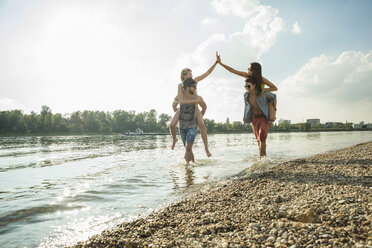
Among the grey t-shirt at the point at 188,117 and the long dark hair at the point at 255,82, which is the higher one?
the long dark hair at the point at 255,82

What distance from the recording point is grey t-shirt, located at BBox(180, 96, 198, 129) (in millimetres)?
8133

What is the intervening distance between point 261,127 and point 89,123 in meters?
122

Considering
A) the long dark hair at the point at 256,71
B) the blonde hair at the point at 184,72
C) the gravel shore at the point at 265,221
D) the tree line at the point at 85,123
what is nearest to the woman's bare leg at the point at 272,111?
the long dark hair at the point at 256,71

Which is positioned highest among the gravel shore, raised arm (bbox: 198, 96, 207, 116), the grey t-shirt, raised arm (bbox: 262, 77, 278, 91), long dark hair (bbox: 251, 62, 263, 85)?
long dark hair (bbox: 251, 62, 263, 85)

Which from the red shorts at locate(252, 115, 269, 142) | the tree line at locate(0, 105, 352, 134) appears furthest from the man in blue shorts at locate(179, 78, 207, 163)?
the tree line at locate(0, 105, 352, 134)

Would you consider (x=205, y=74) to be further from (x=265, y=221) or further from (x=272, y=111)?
(x=265, y=221)

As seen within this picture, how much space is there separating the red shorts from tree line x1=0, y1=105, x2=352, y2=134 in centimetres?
4446

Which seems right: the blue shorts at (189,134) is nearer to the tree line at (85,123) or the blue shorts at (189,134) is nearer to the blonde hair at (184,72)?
the blonde hair at (184,72)

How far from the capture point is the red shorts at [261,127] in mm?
7582

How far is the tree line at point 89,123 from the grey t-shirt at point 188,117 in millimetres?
43862

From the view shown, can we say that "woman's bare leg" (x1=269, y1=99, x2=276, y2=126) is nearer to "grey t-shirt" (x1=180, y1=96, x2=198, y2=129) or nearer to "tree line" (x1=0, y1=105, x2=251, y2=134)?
"grey t-shirt" (x1=180, y1=96, x2=198, y2=129)

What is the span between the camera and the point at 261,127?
7664mm

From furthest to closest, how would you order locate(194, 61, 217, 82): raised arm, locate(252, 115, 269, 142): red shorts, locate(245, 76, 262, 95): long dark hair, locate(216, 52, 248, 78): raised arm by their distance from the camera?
locate(194, 61, 217, 82): raised arm → locate(216, 52, 248, 78): raised arm → locate(252, 115, 269, 142): red shorts → locate(245, 76, 262, 95): long dark hair

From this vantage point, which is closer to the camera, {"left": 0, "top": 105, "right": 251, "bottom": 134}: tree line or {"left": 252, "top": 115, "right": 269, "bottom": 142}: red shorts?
{"left": 252, "top": 115, "right": 269, "bottom": 142}: red shorts
